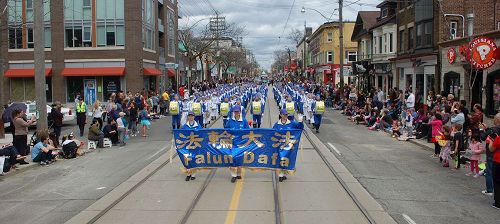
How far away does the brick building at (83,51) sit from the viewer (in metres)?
42.7

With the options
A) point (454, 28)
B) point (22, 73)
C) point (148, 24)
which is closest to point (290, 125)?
point (454, 28)

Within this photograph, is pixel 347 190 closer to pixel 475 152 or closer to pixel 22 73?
pixel 475 152

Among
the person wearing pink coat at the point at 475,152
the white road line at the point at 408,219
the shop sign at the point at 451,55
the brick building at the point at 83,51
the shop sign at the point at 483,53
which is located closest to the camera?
the white road line at the point at 408,219

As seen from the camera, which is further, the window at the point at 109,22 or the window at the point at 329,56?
the window at the point at 329,56

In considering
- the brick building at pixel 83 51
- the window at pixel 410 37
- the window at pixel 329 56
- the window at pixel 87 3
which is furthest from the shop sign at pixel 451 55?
the window at pixel 329 56

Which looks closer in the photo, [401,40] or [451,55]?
[451,55]

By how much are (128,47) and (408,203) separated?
36.4m

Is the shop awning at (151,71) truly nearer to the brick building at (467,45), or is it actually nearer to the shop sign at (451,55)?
the brick building at (467,45)

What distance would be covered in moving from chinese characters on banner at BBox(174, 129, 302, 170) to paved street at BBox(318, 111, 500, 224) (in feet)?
5.84

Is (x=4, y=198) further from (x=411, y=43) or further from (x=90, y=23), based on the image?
(x=90, y=23)

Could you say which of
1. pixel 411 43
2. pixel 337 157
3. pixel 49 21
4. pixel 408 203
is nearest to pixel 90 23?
pixel 49 21

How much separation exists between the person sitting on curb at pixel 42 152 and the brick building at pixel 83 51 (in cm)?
2780

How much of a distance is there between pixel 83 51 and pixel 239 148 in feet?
114

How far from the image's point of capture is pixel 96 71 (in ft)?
139
